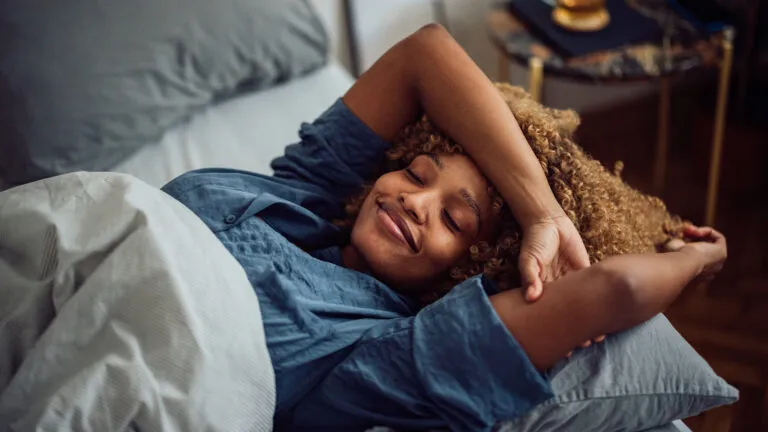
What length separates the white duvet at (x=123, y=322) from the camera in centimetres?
77

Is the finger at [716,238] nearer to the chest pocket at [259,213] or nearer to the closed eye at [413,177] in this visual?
the closed eye at [413,177]

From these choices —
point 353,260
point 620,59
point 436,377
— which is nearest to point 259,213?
point 353,260

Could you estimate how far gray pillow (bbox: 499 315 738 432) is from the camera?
33.3 inches

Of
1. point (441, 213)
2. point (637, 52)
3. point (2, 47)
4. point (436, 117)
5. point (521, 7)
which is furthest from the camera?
point (521, 7)

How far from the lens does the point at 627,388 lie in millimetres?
857

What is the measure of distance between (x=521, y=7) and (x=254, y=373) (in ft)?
4.07

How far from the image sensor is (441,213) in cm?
100

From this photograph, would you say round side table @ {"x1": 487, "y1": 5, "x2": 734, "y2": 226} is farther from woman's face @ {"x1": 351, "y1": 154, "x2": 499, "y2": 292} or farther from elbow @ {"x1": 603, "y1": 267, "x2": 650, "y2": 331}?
elbow @ {"x1": 603, "y1": 267, "x2": 650, "y2": 331}

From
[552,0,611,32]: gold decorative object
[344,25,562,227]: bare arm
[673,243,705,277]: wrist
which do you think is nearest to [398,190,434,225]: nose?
[344,25,562,227]: bare arm

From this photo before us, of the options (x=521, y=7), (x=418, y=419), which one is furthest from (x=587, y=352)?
(x=521, y=7)

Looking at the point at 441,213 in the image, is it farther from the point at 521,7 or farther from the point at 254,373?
the point at 521,7

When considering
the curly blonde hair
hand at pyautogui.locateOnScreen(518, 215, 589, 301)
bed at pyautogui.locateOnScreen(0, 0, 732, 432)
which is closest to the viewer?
hand at pyautogui.locateOnScreen(518, 215, 589, 301)

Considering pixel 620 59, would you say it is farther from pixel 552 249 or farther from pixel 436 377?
pixel 436 377

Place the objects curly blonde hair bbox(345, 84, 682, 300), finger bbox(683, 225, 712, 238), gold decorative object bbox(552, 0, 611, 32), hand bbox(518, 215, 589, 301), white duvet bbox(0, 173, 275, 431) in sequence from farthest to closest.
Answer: gold decorative object bbox(552, 0, 611, 32)
finger bbox(683, 225, 712, 238)
curly blonde hair bbox(345, 84, 682, 300)
hand bbox(518, 215, 589, 301)
white duvet bbox(0, 173, 275, 431)
